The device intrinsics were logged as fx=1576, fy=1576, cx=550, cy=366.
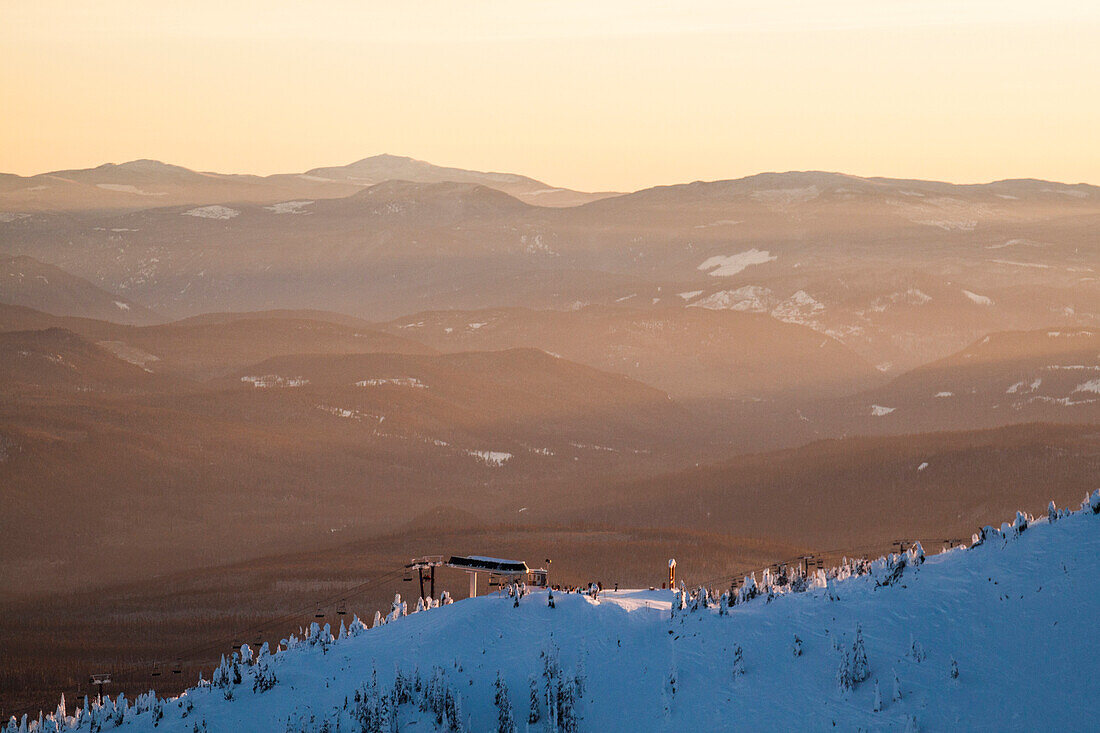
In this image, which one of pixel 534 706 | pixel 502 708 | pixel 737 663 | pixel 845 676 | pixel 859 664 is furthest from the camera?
pixel 502 708

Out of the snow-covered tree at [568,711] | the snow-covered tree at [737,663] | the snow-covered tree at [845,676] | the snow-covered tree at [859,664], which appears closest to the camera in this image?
the snow-covered tree at [845,676]

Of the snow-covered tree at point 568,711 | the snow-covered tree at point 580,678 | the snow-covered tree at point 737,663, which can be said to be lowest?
the snow-covered tree at point 568,711

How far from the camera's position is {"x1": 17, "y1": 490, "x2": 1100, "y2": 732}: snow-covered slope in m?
39.8

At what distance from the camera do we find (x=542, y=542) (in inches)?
6900

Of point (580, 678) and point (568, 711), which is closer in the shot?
point (568, 711)

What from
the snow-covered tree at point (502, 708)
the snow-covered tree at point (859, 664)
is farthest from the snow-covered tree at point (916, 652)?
the snow-covered tree at point (502, 708)

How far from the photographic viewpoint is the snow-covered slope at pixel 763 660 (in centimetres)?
3981

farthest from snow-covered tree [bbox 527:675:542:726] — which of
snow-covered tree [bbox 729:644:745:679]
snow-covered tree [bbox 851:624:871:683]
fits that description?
snow-covered tree [bbox 851:624:871:683]

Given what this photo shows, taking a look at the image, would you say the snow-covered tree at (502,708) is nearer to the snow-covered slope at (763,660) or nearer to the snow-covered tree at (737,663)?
the snow-covered slope at (763,660)

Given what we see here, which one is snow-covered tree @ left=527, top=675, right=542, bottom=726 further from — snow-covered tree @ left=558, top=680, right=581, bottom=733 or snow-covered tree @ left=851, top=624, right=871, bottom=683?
snow-covered tree @ left=851, top=624, right=871, bottom=683

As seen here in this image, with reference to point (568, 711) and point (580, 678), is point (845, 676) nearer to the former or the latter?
point (568, 711)

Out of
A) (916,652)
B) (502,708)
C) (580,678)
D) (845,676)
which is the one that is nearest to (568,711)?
(580,678)

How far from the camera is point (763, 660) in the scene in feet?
143

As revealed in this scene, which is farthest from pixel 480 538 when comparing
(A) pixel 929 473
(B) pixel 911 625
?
(B) pixel 911 625
